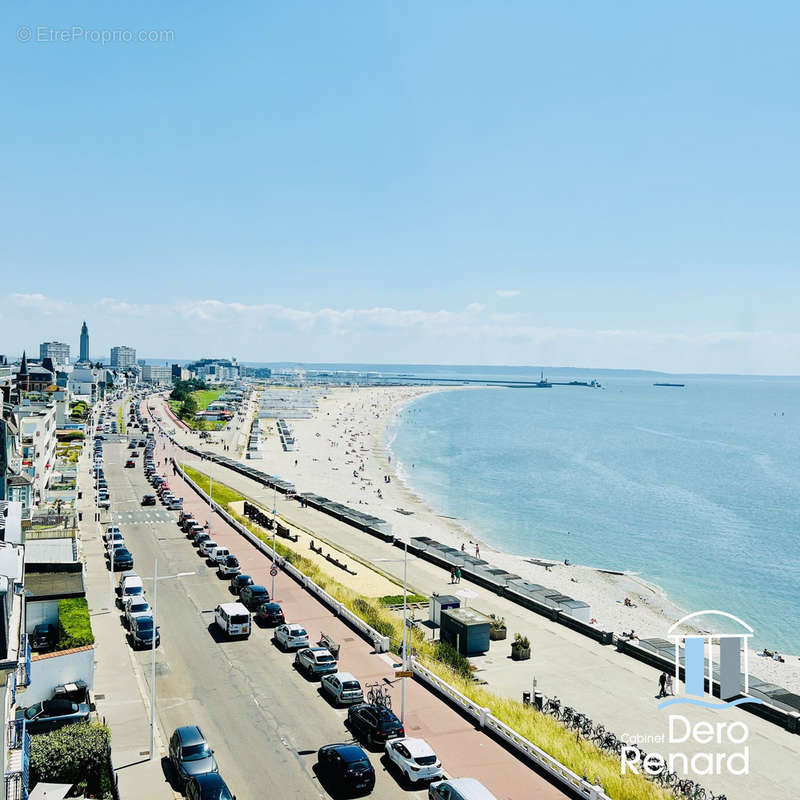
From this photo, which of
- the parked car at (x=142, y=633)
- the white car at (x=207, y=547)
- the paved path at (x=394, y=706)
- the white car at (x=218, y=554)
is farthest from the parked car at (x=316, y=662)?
the white car at (x=207, y=547)

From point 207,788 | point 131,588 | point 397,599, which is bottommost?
point 397,599

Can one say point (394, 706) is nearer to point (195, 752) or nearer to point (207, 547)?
point (195, 752)

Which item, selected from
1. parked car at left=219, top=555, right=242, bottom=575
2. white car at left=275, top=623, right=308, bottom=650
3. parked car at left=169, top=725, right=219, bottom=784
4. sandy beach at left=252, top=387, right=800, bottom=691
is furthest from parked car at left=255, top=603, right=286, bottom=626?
sandy beach at left=252, top=387, right=800, bottom=691

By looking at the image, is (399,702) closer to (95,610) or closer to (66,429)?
(95,610)

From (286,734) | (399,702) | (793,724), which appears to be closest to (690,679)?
(793,724)

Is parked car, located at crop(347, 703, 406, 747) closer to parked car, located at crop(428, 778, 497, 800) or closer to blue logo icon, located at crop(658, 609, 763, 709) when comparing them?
parked car, located at crop(428, 778, 497, 800)

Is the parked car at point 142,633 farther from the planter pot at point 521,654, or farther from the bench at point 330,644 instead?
the planter pot at point 521,654

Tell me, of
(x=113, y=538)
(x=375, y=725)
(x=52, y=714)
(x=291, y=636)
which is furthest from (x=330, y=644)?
(x=113, y=538)

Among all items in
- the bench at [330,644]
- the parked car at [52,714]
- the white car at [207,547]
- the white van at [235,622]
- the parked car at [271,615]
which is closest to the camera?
the parked car at [52,714]
